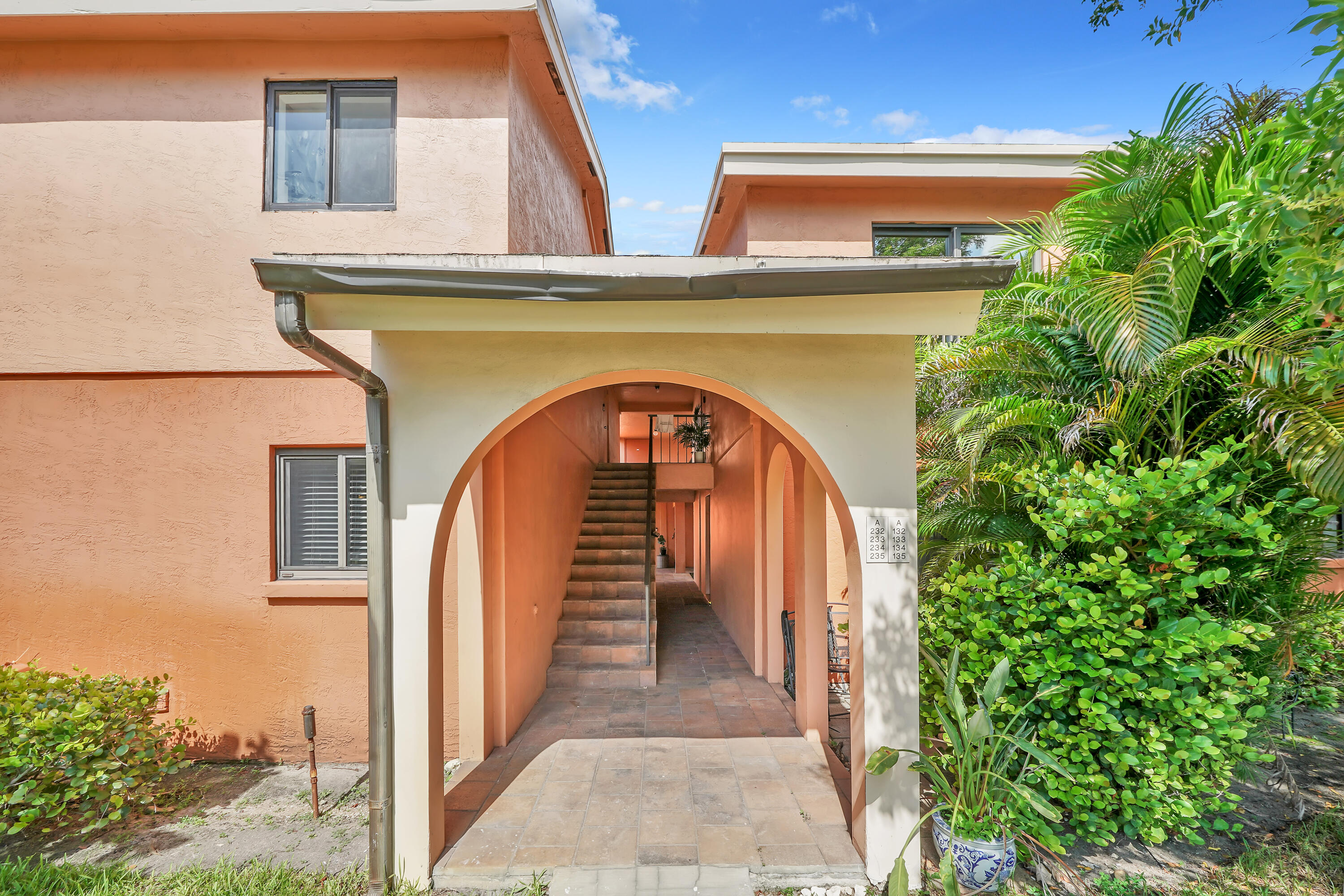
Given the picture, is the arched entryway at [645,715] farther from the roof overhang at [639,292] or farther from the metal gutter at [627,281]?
the metal gutter at [627,281]

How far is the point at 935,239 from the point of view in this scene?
7.38 metres

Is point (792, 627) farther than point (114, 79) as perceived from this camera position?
Yes

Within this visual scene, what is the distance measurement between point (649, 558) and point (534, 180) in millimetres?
5127

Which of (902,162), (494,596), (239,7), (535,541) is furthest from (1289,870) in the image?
(239,7)

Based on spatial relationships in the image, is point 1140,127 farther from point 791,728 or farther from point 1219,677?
point 791,728

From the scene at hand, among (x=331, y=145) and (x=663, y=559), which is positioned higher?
(x=331, y=145)

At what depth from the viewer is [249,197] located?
16.1ft

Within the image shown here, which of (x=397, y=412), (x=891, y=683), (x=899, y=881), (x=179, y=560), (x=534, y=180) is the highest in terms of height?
(x=534, y=180)

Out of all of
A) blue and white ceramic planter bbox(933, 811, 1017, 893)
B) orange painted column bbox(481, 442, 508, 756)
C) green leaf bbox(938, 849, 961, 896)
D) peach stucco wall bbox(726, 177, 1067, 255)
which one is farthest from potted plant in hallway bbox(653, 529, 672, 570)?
green leaf bbox(938, 849, 961, 896)

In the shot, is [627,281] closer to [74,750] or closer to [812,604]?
[812,604]

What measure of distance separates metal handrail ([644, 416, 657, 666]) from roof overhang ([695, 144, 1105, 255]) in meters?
5.22

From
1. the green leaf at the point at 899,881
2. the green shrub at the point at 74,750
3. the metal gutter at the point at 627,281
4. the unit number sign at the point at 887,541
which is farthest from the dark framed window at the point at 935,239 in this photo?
the green shrub at the point at 74,750

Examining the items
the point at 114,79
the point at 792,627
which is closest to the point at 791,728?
the point at 792,627

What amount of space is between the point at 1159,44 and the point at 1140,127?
51 cm
